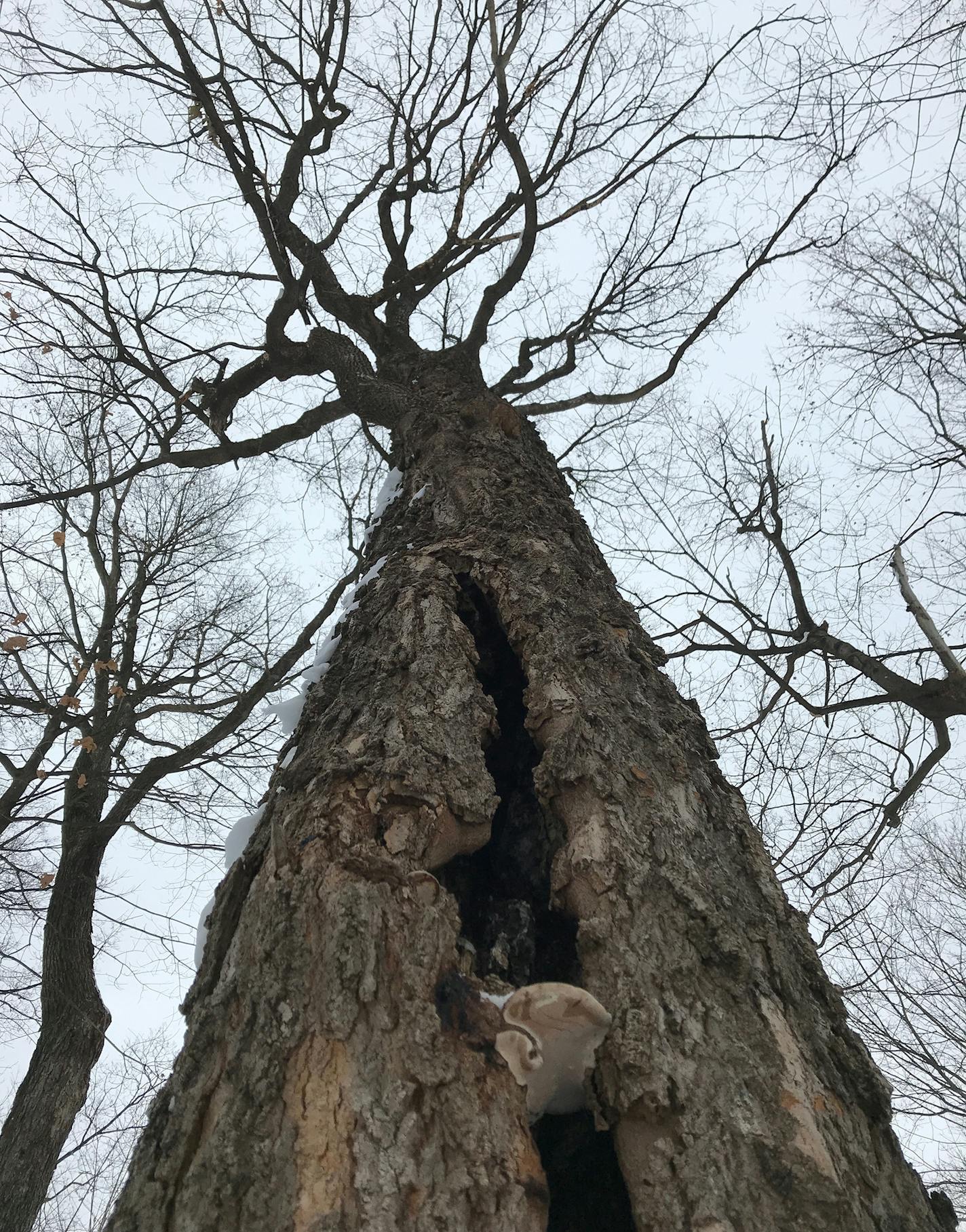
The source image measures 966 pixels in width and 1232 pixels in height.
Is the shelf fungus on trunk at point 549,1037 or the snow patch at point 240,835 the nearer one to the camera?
the shelf fungus on trunk at point 549,1037

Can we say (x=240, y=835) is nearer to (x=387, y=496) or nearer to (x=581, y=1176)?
(x=581, y=1176)

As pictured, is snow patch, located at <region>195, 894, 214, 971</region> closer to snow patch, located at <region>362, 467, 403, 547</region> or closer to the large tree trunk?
the large tree trunk

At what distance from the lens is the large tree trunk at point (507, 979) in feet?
2.94

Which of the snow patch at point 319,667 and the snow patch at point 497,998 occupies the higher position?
the snow patch at point 319,667

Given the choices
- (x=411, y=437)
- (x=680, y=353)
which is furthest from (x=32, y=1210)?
(x=680, y=353)

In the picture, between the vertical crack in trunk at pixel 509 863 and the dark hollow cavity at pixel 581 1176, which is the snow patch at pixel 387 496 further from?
the dark hollow cavity at pixel 581 1176

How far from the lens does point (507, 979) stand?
49.1 inches

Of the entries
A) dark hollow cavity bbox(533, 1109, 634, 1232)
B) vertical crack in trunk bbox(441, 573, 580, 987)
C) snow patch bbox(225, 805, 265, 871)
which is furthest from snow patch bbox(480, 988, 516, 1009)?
snow patch bbox(225, 805, 265, 871)

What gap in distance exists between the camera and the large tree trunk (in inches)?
35.3

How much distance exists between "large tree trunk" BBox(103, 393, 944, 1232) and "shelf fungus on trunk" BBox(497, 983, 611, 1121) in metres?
0.03

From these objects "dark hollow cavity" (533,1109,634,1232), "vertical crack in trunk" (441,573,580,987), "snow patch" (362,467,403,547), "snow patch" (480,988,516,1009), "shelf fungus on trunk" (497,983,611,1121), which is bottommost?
"dark hollow cavity" (533,1109,634,1232)

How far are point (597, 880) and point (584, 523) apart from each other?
1.67 m

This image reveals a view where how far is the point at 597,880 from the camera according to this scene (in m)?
1.25

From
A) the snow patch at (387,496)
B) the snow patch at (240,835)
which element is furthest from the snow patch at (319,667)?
the snow patch at (387,496)
